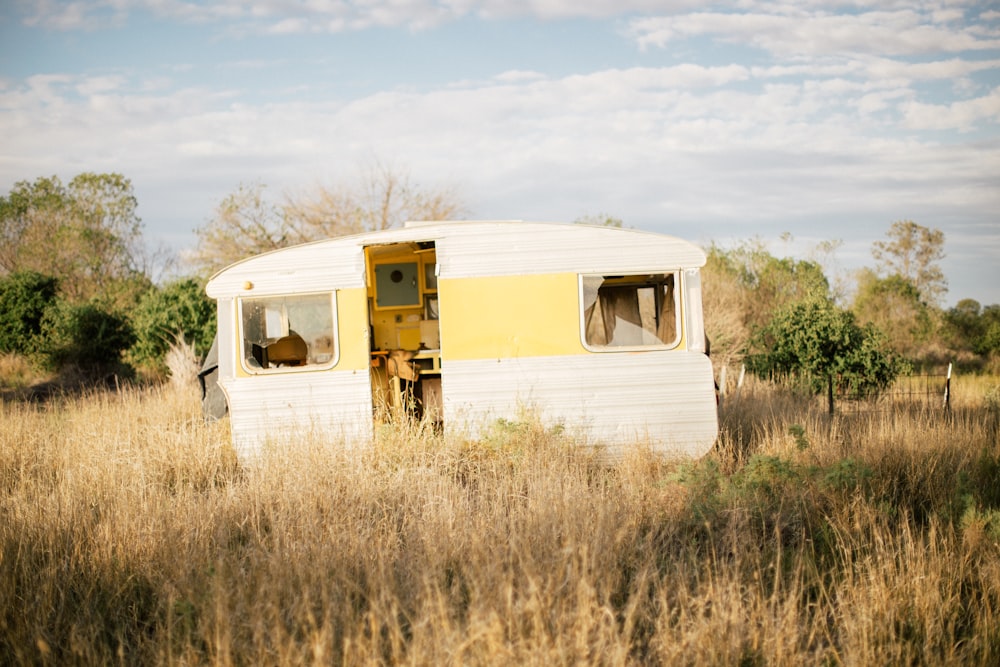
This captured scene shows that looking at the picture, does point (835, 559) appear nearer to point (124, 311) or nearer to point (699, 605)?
point (699, 605)

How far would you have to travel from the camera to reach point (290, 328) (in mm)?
9008

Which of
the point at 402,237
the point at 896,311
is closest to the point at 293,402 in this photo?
the point at 402,237

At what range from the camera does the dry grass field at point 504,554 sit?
434cm

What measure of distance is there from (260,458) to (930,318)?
27.4 meters

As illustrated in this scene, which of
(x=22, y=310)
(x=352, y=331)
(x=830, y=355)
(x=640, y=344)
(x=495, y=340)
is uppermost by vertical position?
(x=22, y=310)

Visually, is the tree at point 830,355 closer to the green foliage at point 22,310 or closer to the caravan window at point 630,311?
the caravan window at point 630,311

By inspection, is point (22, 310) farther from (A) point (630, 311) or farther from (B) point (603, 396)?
(B) point (603, 396)

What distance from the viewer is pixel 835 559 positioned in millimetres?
5680

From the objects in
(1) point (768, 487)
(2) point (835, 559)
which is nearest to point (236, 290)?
(1) point (768, 487)

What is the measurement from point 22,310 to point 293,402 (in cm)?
1617

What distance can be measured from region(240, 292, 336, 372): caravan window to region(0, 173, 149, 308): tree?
21788 millimetres

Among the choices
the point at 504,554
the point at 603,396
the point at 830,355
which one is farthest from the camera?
the point at 830,355

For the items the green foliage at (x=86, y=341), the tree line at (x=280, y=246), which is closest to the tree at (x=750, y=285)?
the tree line at (x=280, y=246)

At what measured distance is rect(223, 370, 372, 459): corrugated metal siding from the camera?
8703 millimetres
